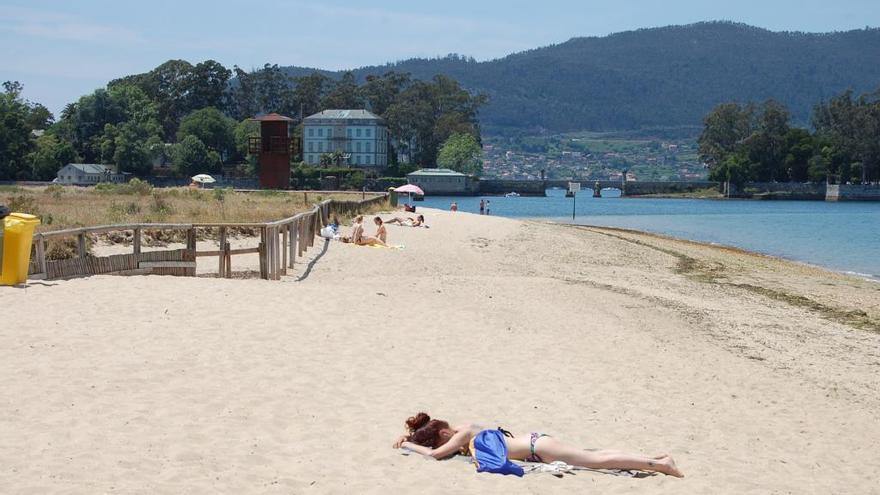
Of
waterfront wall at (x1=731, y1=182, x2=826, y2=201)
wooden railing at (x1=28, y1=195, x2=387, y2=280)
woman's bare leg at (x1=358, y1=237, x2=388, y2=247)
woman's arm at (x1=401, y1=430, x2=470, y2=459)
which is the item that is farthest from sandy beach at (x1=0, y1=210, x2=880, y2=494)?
waterfront wall at (x1=731, y1=182, x2=826, y2=201)

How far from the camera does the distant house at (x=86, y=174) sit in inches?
4368

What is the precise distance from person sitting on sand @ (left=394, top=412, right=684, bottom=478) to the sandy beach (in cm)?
12

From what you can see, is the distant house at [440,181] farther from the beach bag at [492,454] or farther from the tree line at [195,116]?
the beach bag at [492,454]

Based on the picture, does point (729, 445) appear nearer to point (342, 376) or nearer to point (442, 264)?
point (342, 376)

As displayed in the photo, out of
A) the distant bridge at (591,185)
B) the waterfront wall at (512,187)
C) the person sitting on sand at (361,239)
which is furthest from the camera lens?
the distant bridge at (591,185)

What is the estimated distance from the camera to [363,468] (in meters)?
7.95

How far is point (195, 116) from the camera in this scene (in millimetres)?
138875

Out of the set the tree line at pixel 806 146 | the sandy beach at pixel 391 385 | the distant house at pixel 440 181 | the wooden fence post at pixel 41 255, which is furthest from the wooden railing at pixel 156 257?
the tree line at pixel 806 146

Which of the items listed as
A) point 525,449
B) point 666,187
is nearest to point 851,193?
point 666,187

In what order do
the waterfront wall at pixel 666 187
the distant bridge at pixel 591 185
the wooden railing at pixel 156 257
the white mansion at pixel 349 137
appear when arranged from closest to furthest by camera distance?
the wooden railing at pixel 156 257 < the white mansion at pixel 349 137 < the distant bridge at pixel 591 185 < the waterfront wall at pixel 666 187

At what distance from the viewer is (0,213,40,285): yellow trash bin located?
13805 millimetres

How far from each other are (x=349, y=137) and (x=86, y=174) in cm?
5014

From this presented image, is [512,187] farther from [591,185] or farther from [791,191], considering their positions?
[791,191]

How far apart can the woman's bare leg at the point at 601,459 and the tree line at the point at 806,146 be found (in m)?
153
